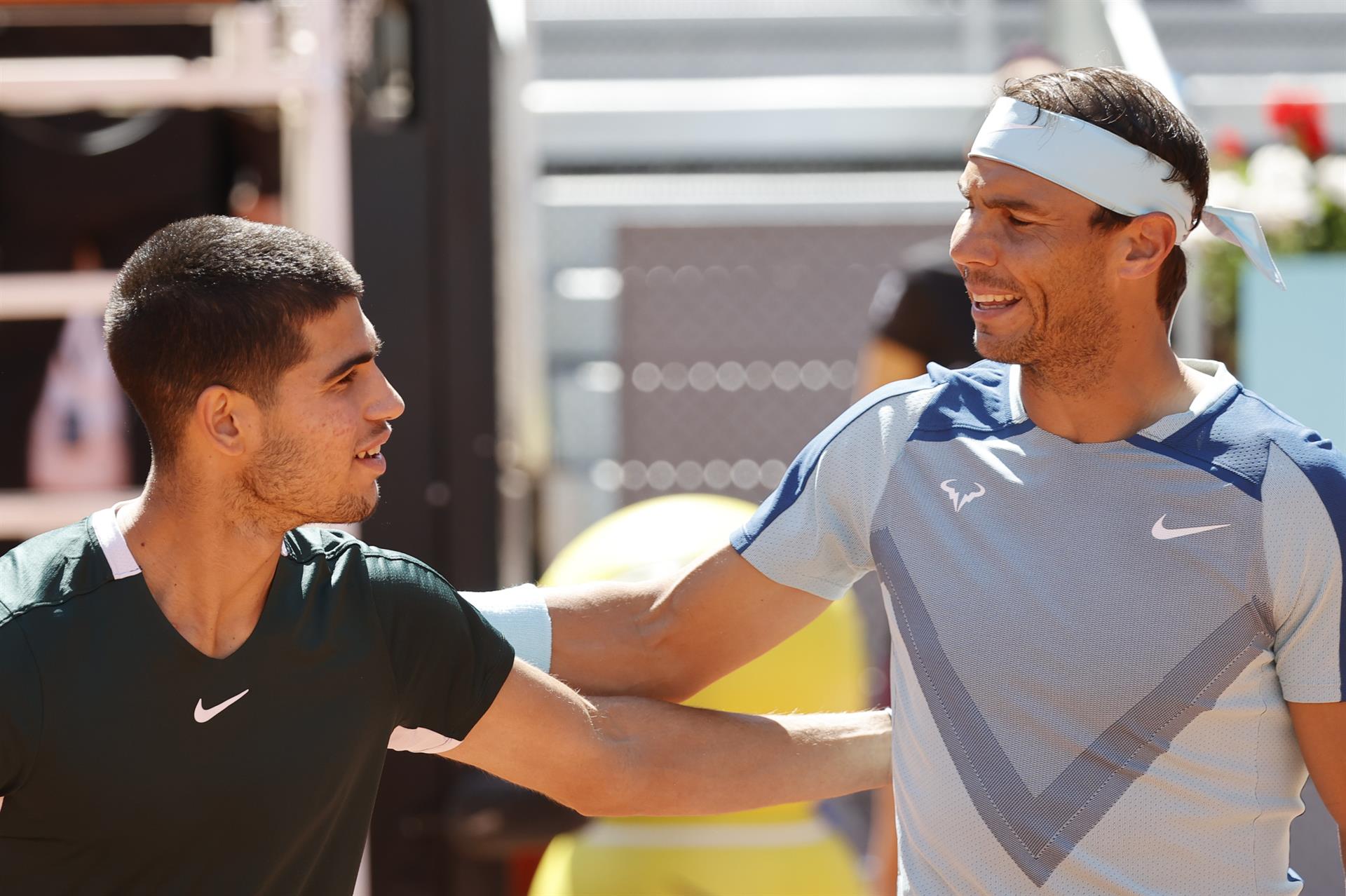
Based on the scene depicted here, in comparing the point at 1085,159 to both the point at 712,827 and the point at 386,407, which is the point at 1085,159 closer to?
the point at 386,407

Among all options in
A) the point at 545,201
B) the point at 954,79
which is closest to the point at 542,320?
the point at 545,201

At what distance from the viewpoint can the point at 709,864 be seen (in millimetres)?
2844

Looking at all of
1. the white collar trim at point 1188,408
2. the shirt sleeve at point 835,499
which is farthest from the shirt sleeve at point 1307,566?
the shirt sleeve at point 835,499

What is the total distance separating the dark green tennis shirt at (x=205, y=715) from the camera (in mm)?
1704

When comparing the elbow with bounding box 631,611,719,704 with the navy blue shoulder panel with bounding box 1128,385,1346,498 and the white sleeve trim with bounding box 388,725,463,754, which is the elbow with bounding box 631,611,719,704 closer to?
the white sleeve trim with bounding box 388,725,463,754

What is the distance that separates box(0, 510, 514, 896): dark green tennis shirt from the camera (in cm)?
170

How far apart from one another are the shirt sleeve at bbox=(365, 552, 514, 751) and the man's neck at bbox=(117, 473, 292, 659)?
0.17 m

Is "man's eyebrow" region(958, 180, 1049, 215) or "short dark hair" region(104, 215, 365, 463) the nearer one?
"short dark hair" region(104, 215, 365, 463)

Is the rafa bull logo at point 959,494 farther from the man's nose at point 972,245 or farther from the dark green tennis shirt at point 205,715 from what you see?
the dark green tennis shirt at point 205,715

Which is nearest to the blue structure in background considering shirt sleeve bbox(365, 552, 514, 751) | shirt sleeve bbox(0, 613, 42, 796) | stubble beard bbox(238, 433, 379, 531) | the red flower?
the red flower

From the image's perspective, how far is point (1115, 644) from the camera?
1.94 m

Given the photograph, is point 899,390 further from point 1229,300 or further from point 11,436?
point 1229,300

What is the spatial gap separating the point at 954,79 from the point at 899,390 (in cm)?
553

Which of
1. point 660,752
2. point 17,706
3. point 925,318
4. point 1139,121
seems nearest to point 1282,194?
point 925,318
